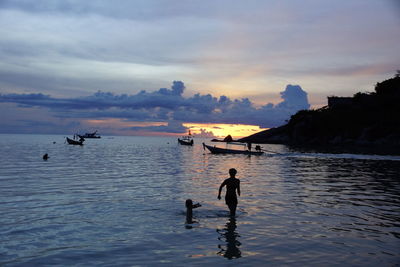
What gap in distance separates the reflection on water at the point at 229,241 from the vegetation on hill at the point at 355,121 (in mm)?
104815

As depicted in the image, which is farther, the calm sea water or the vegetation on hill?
the vegetation on hill

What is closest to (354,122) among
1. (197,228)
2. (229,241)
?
(197,228)

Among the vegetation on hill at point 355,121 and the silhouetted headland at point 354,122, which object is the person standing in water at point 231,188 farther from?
the vegetation on hill at point 355,121

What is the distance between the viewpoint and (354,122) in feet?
396

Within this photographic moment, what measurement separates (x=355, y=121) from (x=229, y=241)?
12107cm

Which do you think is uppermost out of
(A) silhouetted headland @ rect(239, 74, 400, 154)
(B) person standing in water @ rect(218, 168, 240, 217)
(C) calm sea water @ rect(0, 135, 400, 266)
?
(A) silhouetted headland @ rect(239, 74, 400, 154)

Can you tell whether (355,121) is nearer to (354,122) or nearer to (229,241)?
(354,122)

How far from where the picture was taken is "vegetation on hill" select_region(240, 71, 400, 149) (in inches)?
4324

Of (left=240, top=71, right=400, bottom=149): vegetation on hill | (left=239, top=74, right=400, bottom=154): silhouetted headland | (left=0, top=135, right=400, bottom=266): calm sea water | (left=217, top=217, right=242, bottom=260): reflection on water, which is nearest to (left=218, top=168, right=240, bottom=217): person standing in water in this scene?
(left=0, top=135, right=400, bottom=266): calm sea water

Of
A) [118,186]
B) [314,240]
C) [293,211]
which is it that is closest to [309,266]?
[314,240]

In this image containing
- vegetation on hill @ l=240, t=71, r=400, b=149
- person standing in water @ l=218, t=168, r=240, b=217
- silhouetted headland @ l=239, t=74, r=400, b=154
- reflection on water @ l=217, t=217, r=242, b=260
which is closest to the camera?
reflection on water @ l=217, t=217, r=242, b=260

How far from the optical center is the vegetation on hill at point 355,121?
→ 110 m

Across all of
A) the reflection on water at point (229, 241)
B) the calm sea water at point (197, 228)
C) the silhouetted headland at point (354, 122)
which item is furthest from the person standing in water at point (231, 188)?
the silhouetted headland at point (354, 122)

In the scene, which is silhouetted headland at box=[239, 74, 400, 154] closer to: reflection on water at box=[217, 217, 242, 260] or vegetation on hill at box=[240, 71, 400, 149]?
vegetation on hill at box=[240, 71, 400, 149]
